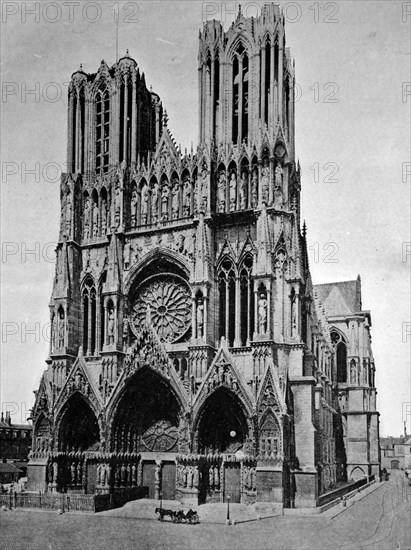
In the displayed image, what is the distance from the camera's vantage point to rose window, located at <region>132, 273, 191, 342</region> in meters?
38.9

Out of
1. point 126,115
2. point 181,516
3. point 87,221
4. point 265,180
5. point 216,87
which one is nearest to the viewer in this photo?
point 181,516

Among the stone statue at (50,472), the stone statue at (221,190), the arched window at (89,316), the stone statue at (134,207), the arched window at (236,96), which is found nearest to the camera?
the stone statue at (50,472)

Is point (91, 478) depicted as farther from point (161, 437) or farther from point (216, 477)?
point (216, 477)

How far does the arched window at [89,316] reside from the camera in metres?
40.3

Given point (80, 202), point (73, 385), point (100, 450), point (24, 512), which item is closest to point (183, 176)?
point (80, 202)

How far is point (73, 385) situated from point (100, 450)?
12.2 feet

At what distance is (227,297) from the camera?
123 ft

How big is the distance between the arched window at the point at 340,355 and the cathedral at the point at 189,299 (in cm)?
2168

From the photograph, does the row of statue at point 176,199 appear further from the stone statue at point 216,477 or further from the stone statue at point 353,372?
the stone statue at point 353,372

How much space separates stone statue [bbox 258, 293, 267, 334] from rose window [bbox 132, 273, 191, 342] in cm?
472

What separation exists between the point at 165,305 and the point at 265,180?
872cm

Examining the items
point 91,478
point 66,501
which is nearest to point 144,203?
point 91,478

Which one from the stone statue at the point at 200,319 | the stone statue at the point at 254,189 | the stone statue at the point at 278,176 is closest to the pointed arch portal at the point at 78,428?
the stone statue at the point at 200,319

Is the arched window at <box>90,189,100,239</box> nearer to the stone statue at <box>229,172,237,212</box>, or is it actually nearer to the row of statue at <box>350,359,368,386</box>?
the stone statue at <box>229,172,237,212</box>
